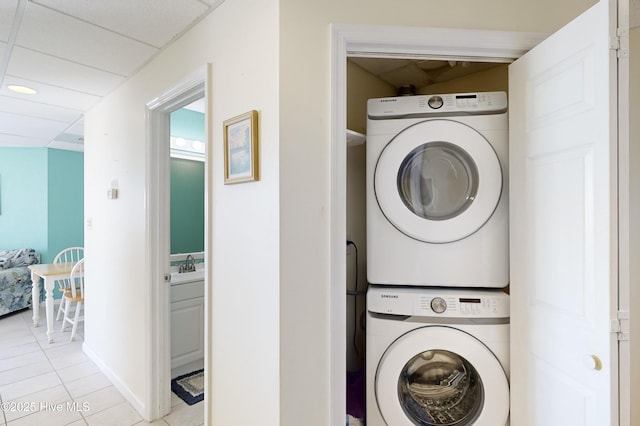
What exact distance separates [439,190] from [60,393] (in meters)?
2.98

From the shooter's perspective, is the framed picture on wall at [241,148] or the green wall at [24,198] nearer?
the framed picture on wall at [241,148]

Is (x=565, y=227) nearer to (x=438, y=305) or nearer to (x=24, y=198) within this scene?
(x=438, y=305)

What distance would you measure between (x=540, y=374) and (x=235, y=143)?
150 cm

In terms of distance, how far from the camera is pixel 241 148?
134 cm

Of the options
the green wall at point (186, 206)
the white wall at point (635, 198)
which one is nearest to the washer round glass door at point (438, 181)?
the white wall at point (635, 198)

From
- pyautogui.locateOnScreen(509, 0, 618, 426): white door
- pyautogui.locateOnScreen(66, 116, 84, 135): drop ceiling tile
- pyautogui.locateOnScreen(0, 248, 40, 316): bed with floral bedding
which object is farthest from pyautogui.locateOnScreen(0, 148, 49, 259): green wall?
pyautogui.locateOnScreen(509, 0, 618, 426): white door

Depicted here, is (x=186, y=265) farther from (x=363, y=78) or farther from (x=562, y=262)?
(x=562, y=262)

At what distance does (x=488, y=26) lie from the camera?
1.28m

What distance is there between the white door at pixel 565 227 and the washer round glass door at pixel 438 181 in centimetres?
12

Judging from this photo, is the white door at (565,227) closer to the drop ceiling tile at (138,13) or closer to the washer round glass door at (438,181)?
the washer round glass door at (438,181)

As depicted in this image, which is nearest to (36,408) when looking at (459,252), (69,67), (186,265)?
(186,265)

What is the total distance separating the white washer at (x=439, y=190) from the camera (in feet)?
4.57

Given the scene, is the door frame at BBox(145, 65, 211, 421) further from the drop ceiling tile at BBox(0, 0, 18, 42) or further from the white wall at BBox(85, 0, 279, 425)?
the drop ceiling tile at BBox(0, 0, 18, 42)

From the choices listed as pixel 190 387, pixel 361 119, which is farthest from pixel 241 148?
pixel 190 387
